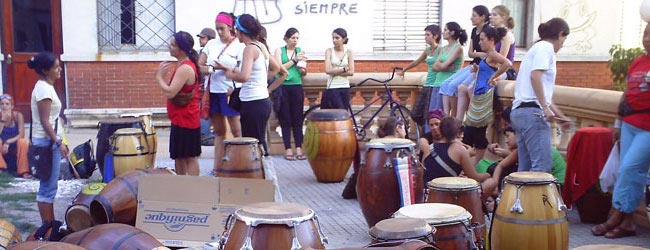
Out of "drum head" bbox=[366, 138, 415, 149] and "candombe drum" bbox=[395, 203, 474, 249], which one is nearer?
"candombe drum" bbox=[395, 203, 474, 249]

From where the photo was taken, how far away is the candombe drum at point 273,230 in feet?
11.5

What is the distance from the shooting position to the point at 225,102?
7.49 meters

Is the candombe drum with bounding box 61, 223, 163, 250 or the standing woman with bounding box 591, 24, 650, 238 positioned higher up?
the standing woman with bounding box 591, 24, 650, 238

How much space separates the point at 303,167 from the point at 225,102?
1980 mm

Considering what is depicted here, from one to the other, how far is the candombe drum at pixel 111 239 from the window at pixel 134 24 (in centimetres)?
838

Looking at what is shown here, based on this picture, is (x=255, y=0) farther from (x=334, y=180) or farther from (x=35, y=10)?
(x=334, y=180)

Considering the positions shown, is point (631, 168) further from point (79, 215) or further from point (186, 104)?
point (79, 215)

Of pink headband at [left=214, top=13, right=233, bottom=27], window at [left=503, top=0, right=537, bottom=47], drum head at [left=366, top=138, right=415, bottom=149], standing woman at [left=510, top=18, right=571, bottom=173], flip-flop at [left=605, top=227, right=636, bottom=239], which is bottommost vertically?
flip-flop at [left=605, top=227, right=636, bottom=239]

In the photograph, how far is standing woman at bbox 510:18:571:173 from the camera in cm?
577

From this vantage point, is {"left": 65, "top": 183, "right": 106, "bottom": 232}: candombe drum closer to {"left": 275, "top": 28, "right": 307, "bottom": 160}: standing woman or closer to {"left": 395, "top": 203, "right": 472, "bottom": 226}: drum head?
{"left": 395, "top": 203, "right": 472, "bottom": 226}: drum head

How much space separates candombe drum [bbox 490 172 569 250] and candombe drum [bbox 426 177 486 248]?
176mm

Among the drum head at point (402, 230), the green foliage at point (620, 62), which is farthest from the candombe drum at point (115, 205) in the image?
the green foliage at point (620, 62)

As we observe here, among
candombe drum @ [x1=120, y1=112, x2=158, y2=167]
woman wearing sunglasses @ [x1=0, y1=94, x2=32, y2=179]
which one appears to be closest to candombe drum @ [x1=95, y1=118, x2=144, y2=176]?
candombe drum @ [x1=120, y1=112, x2=158, y2=167]

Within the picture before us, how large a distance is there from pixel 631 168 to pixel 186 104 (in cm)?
371
